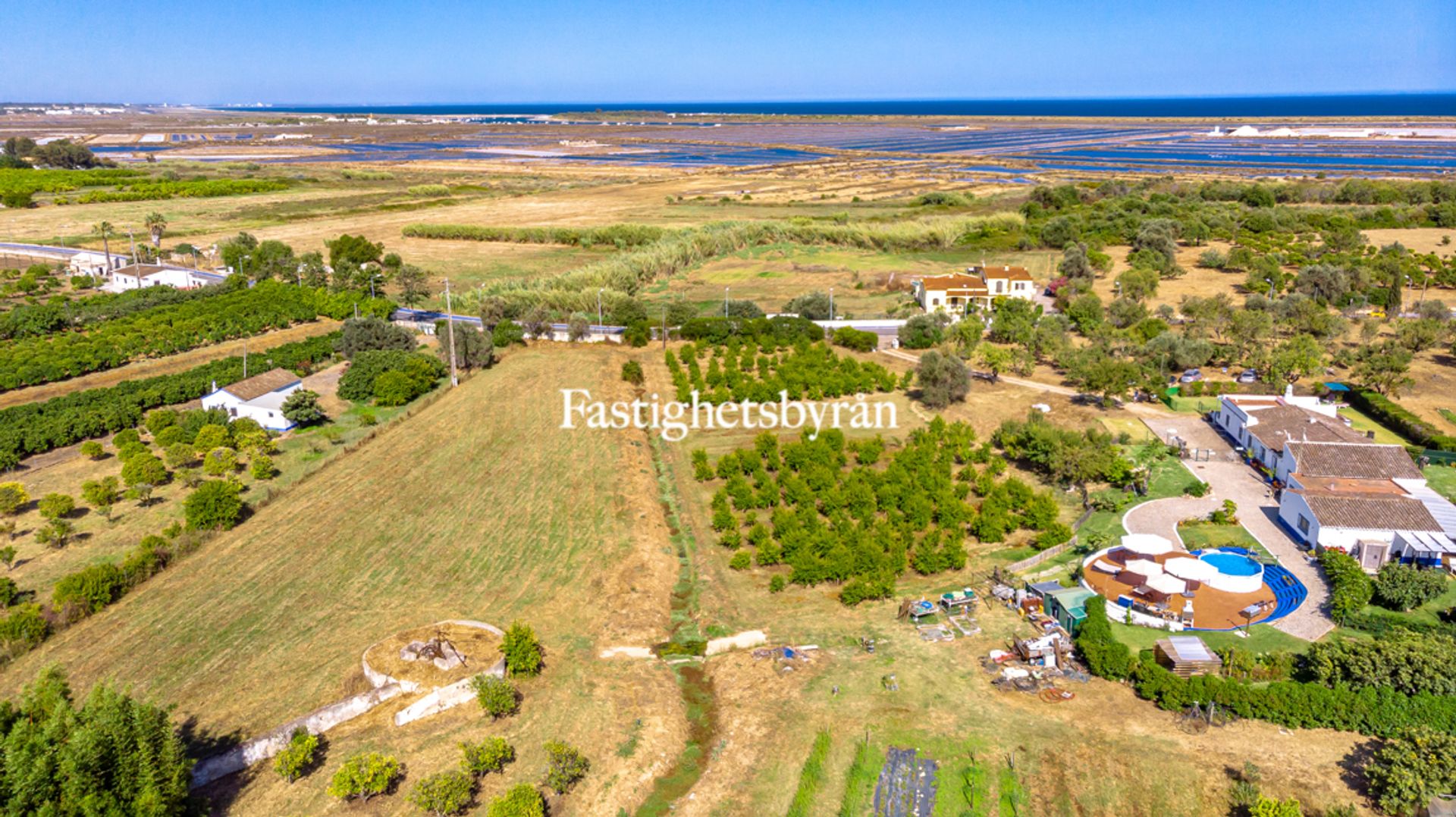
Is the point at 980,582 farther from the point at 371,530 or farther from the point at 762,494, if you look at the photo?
the point at 371,530

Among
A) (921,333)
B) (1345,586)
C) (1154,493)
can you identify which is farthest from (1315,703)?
(921,333)

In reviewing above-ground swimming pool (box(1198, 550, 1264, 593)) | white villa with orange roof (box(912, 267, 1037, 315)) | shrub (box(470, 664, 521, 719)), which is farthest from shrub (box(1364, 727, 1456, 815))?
white villa with orange roof (box(912, 267, 1037, 315))

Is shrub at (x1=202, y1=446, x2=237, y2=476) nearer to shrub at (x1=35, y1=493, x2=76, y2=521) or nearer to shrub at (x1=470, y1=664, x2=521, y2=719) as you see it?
shrub at (x1=35, y1=493, x2=76, y2=521)

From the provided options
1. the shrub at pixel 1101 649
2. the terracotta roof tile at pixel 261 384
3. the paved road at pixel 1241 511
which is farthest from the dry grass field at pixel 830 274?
the shrub at pixel 1101 649

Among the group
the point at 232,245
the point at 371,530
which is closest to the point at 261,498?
the point at 371,530

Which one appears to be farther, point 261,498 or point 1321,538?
point 261,498

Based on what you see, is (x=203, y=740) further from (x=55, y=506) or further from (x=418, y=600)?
(x=55, y=506)
